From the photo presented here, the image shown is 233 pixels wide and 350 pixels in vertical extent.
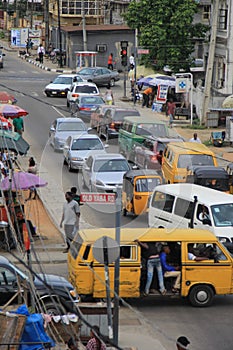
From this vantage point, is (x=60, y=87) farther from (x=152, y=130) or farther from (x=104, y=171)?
(x=104, y=171)

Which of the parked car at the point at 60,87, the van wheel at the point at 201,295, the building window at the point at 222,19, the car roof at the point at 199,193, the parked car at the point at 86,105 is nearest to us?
the van wheel at the point at 201,295

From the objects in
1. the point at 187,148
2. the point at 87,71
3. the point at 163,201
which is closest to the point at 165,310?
the point at 163,201

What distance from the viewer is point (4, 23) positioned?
352 feet

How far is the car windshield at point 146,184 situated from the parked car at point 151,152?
4.33 metres

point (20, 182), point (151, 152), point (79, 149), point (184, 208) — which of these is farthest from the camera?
point (79, 149)

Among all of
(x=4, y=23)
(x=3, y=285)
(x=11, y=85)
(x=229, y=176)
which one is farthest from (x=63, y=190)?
(x=4, y=23)

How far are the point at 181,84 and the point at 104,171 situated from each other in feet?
53.3

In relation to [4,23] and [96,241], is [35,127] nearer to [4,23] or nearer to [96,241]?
[96,241]

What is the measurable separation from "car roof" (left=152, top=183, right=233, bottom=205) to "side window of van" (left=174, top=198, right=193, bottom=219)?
12 centimetres

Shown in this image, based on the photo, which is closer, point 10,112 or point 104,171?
point 104,171

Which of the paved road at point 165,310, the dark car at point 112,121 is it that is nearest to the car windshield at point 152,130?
the paved road at point 165,310

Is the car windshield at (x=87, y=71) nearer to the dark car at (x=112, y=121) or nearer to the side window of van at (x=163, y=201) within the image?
the dark car at (x=112, y=121)

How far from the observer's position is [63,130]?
Result: 33250 millimetres

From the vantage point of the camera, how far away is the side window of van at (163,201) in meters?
20.9
